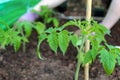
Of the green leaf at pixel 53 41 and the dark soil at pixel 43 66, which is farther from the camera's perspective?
the dark soil at pixel 43 66

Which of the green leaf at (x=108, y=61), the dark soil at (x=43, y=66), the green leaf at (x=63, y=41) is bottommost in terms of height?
the dark soil at (x=43, y=66)

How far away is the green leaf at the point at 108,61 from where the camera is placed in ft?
3.39

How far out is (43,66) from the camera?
1.53 m

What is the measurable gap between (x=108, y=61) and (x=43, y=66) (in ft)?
1.81

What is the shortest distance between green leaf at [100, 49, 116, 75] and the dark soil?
0.38 m

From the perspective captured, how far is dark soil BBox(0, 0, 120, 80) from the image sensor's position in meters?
1.43

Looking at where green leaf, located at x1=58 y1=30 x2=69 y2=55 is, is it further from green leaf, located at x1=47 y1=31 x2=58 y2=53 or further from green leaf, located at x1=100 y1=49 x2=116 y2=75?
green leaf, located at x1=100 y1=49 x2=116 y2=75

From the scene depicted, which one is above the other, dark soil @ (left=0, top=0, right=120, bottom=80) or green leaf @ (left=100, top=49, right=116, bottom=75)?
green leaf @ (left=100, top=49, right=116, bottom=75)

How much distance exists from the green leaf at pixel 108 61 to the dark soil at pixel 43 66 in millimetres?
378

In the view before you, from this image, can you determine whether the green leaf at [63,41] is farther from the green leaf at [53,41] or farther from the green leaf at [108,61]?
the green leaf at [108,61]

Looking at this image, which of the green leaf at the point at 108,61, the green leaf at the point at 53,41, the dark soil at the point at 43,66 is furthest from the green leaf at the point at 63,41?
the dark soil at the point at 43,66

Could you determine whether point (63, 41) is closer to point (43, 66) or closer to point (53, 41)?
→ point (53, 41)

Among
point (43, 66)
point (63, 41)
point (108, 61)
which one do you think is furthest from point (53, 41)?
point (43, 66)

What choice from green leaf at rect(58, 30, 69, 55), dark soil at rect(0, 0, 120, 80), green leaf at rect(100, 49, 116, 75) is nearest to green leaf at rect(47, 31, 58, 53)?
green leaf at rect(58, 30, 69, 55)
